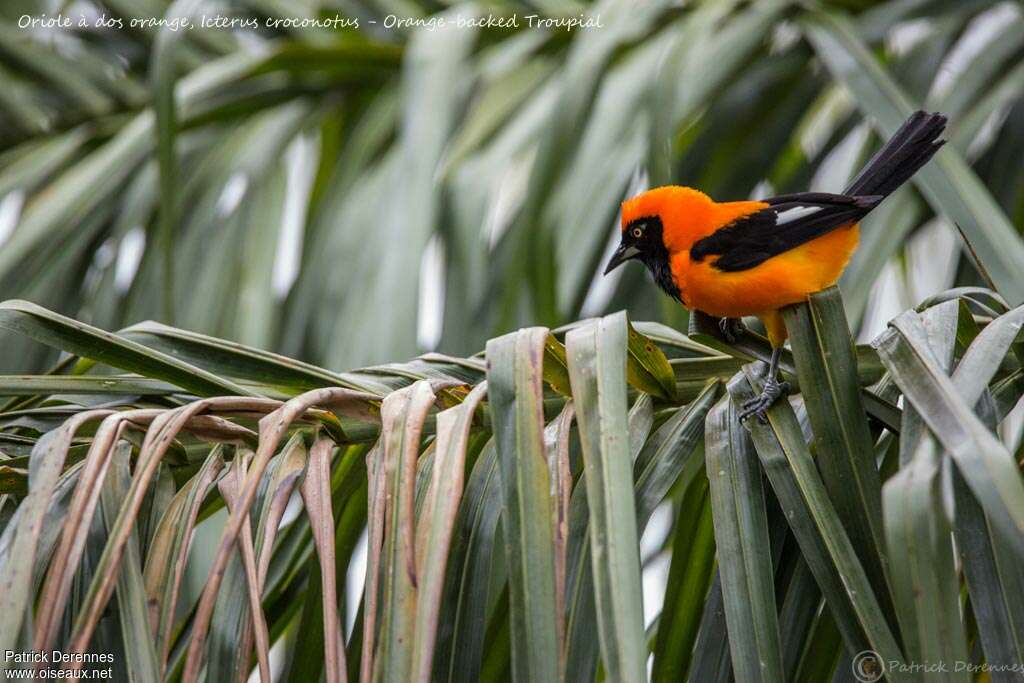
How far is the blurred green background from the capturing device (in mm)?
2373

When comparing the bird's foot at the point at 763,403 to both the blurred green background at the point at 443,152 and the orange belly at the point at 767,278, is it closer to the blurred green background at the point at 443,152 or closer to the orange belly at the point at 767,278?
the orange belly at the point at 767,278

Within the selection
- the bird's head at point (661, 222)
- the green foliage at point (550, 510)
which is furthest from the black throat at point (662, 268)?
the green foliage at point (550, 510)

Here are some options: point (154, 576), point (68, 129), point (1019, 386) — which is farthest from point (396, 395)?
point (68, 129)

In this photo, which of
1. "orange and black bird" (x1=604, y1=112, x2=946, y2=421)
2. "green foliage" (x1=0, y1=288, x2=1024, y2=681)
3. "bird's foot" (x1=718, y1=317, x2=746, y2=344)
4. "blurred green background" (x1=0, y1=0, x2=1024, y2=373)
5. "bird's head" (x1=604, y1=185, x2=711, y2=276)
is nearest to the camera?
"green foliage" (x1=0, y1=288, x2=1024, y2=681)

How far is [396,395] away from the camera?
145 cm

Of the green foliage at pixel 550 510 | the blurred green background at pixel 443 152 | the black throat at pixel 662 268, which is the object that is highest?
the blurred green background at pixel 443 152

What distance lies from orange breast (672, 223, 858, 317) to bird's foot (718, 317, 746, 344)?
0.15 feet

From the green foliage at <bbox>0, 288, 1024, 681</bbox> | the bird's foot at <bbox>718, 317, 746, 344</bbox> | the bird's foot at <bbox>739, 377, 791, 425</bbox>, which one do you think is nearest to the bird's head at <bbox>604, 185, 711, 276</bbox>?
the bird's foot at <bbox>718, 317, 746, 344</bbox>

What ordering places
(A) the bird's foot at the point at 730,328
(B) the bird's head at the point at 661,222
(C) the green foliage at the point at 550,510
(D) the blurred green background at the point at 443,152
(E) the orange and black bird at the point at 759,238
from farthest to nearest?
(D) the blurred green background at the point at 443,152, (B) the bird's head at the point at 661,222, (E) the orange and black bird at the point at 759,238, (A) the bird's foot at the point at 730,328, (C) the green foliage at the point at 550,510

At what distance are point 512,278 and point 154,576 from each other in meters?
1.10

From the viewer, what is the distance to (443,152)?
2.69 m

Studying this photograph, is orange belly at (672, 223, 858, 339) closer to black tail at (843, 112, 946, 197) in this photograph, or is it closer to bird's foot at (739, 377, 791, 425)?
A: black tail at (843, 112, 946, 197)

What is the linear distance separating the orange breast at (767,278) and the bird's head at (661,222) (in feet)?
0.14

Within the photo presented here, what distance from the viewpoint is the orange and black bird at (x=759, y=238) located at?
1913 mm
